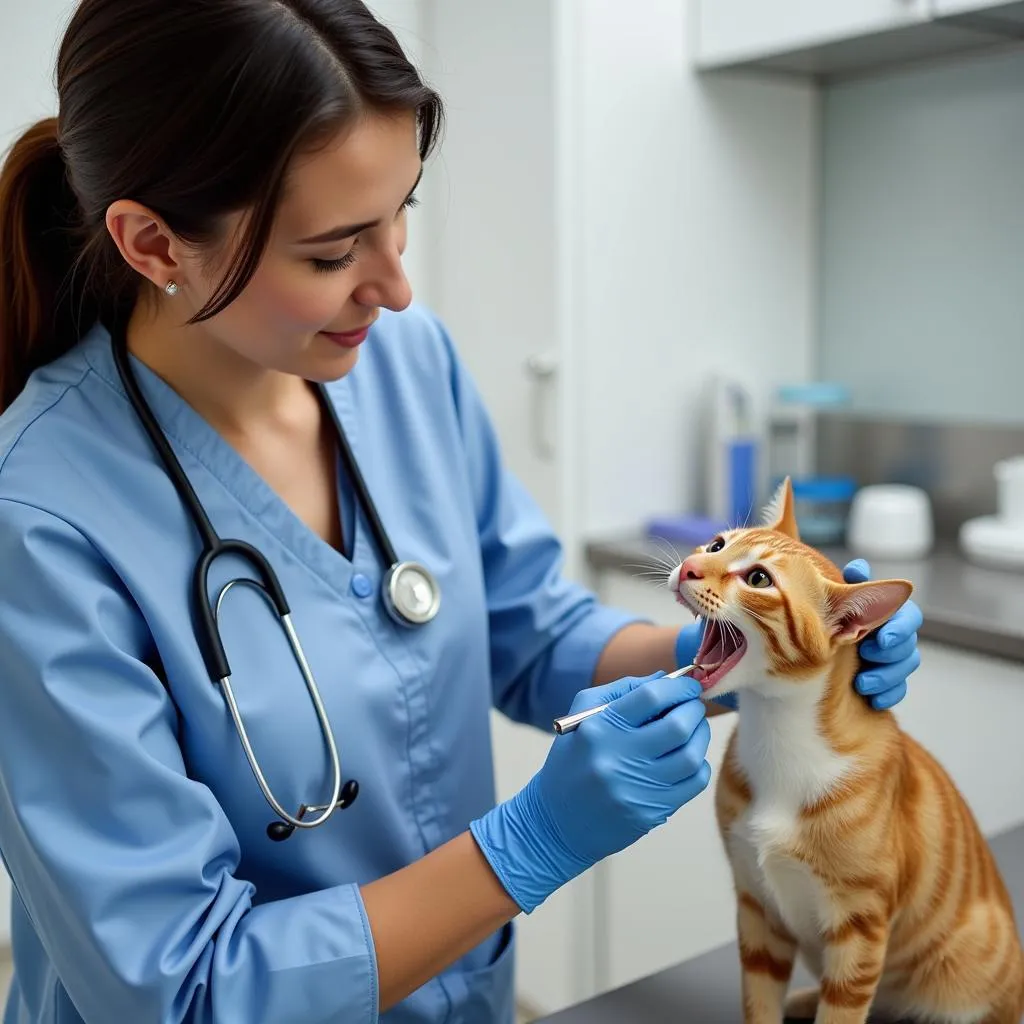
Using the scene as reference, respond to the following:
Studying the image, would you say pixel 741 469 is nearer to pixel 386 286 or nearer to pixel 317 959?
pixel 386 286

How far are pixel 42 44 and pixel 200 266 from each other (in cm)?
143

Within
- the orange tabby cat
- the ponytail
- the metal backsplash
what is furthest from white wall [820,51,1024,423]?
the ponytail

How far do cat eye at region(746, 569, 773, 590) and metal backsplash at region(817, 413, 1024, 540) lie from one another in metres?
1.35

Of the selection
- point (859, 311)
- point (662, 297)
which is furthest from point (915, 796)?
point (859, 311)

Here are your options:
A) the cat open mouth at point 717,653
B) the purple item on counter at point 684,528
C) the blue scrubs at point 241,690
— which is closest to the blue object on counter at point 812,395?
the purple item on counter at point 684,528

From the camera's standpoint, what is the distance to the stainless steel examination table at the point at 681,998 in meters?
0.97

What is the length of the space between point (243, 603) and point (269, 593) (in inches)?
0.9

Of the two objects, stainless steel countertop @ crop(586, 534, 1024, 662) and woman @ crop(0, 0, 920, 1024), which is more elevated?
woman @ crop(0, 0, 920, 1024)

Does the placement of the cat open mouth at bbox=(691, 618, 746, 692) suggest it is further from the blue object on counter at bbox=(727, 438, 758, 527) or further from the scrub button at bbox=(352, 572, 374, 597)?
the blue object on counter at bbox=(727, 438, 758, 527)

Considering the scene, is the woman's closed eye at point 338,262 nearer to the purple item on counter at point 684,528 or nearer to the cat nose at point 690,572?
the cat nose at point 690,572

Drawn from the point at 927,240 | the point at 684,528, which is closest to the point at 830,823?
the point at 684,528

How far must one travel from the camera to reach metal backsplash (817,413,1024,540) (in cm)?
210

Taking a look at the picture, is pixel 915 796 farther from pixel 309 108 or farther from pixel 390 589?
pixel 309 108

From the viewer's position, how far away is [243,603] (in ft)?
3.36
